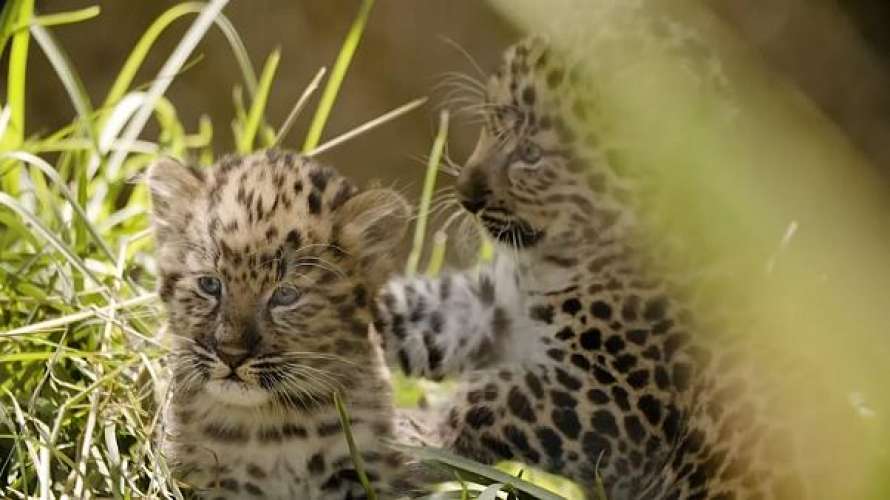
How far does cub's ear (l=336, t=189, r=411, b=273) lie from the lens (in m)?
2.19

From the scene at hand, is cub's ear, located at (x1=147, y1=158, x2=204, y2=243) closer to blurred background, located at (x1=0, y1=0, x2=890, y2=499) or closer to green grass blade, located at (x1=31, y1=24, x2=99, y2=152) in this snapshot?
blurred background, located at (x1=0, y1=0, x2=890, y2=499)

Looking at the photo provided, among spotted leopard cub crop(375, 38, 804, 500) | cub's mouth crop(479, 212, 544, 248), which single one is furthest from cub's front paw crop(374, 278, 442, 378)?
cub's mouth crop(479, 212, 544, 248)

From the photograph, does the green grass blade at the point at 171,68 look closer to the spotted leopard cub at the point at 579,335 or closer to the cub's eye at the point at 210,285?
the spotted leopard cub at the point at 579,335

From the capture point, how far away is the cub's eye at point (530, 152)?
253 cm

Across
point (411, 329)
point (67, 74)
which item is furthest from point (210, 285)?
point (67, 74)

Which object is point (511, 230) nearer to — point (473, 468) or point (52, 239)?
point (473, 468)

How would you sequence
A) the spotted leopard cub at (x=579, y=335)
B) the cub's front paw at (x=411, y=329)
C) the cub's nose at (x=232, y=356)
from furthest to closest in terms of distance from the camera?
the cub's front paw at (x=411, y=329)
the spotted leopard cub at (x=579, y=335)
the cub's nose at (x=232, y=356)

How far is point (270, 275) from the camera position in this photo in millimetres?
2072

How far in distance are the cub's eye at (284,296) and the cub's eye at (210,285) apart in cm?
9

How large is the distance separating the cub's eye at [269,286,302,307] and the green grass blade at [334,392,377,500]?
17cm

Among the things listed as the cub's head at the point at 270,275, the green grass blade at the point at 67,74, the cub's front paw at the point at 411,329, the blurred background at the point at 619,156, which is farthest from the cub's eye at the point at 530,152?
the green grass blade at the point at 67,74

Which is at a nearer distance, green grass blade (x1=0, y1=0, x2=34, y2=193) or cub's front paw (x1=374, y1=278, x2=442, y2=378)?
cub's front paw (x1=374, y1=278, x2=442, y2=378)

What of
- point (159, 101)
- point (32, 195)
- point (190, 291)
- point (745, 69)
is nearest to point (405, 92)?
point (159, 101)

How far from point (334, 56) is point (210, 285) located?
255 centimetres
